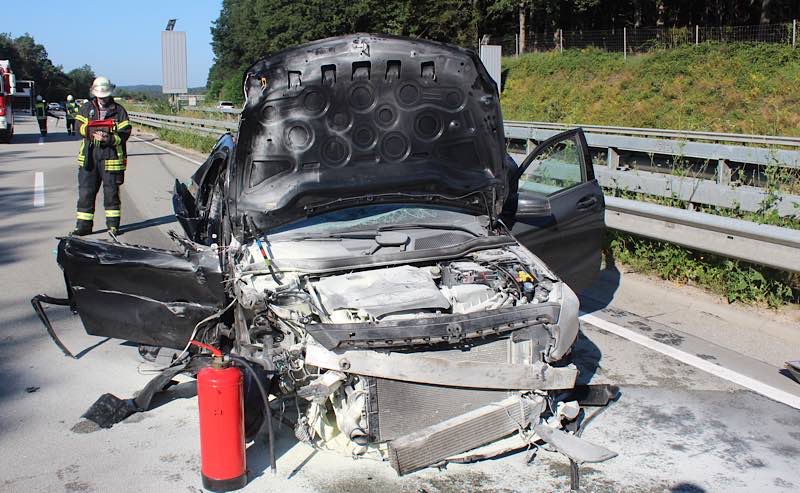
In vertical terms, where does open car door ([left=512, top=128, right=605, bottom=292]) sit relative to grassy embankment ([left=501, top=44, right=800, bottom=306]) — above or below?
below

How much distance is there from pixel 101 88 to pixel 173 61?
2618cm

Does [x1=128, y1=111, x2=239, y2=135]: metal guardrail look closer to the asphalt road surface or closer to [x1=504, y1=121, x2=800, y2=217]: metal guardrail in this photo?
[x1=504, y1=121, x2=800, y2=217]: metal guardrail

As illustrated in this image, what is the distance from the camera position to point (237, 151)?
4.80 m

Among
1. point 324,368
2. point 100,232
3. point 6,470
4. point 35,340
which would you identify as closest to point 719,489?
point 324,368

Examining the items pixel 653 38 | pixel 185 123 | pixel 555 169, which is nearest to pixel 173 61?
pixel 185 123

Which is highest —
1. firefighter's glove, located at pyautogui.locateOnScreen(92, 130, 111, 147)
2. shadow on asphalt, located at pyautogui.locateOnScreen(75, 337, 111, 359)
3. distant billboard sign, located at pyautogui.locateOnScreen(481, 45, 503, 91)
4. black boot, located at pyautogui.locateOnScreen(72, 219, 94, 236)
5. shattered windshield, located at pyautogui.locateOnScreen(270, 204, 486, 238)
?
distant billboard sign, located at pyautogui.locateOnScreen(481, 45, 503, 91)

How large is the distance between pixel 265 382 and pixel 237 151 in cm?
150

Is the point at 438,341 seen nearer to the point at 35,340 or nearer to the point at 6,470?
the point at 6,470

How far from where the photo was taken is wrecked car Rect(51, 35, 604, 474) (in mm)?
3920

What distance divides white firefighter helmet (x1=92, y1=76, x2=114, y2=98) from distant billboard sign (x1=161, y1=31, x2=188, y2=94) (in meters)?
26.0

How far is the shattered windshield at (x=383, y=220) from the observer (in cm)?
495

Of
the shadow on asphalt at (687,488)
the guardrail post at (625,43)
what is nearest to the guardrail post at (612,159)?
the shadow on asphalt at (687,488)

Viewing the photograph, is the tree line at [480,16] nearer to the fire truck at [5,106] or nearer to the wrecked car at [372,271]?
the fire truck at [5,106]

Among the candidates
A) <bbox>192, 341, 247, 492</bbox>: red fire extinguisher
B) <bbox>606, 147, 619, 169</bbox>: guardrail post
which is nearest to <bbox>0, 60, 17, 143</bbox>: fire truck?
<bbox>606, 147, 619, 169</bbox>: guardrail post
